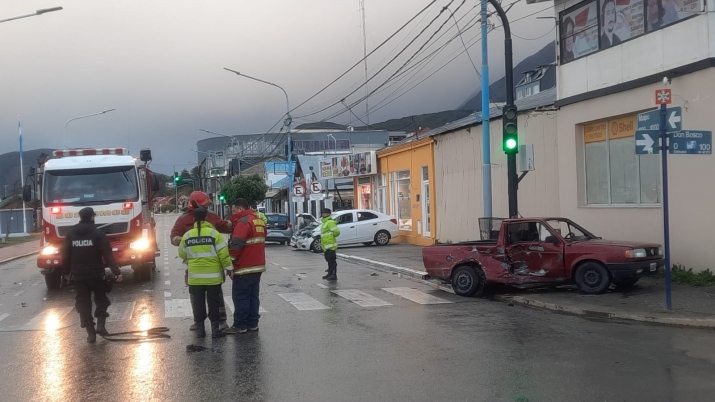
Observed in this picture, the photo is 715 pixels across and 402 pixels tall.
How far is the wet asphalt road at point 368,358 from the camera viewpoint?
22.1 ft

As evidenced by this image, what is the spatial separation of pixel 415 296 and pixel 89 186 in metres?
8.04

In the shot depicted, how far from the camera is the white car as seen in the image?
28328 mm

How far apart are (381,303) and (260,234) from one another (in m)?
3.75

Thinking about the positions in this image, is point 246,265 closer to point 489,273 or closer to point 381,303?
point 381,303

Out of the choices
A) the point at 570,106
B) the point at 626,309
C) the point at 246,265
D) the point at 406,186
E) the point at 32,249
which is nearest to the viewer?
the point at 246,265

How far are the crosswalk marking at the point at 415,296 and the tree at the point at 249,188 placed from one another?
41.6 meters

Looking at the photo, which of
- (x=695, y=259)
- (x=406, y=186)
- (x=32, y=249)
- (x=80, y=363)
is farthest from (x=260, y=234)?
(x=32, y=249)

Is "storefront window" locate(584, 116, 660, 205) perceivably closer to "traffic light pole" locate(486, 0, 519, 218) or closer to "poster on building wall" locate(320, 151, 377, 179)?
"traffic light pole" locate(486, 0, 519, 218)

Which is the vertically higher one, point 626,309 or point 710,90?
point 710,90

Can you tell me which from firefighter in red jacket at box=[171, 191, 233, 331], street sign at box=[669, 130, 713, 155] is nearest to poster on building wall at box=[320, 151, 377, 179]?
street sign at box=[669, 130, 713, 155]

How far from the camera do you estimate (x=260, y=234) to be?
9898 millimetres

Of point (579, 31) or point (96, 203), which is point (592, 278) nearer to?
point (579, 31)

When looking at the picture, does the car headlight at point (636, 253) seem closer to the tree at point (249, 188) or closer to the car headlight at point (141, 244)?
the car headlight at point (141, 244)

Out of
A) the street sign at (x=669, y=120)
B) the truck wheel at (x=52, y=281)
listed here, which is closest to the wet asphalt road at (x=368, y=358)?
the street sign at (x=669, y=120)
